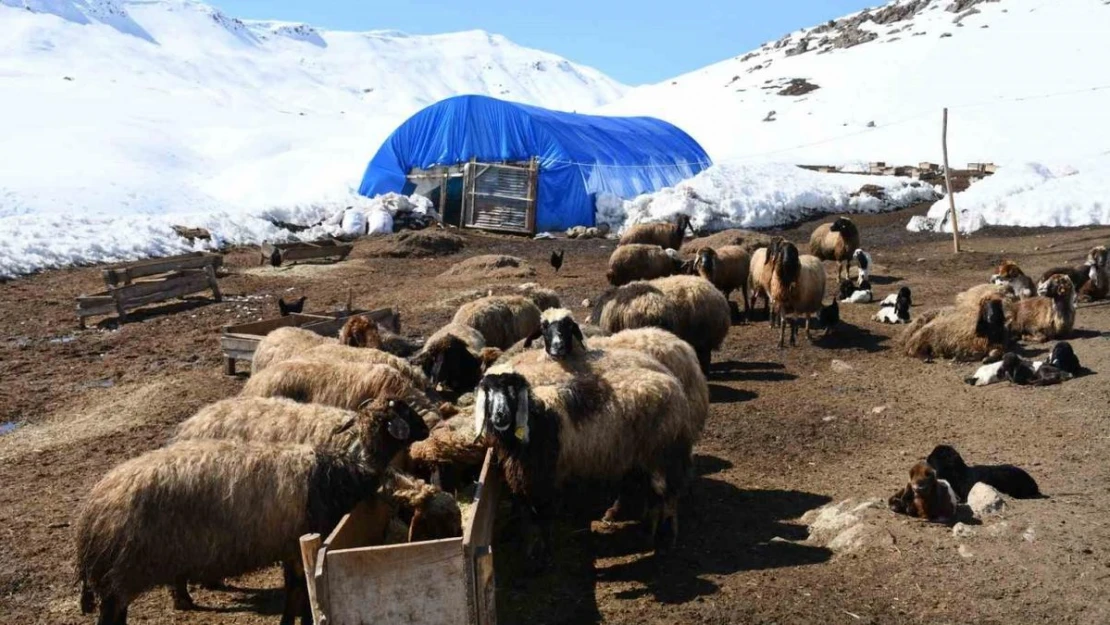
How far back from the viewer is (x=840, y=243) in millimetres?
21203

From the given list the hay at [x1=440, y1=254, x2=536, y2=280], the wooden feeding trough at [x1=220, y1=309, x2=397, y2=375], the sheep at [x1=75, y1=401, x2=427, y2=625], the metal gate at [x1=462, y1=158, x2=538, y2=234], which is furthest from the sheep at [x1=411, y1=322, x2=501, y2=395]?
Result: the metal gate at [x1=462, y1=158, x2=538, y2=234]

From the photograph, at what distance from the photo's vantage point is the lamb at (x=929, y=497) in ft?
23.1

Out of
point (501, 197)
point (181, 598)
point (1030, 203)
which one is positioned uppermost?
point (1030, 203)

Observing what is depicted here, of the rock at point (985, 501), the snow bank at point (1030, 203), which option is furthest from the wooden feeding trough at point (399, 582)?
the snow bank at point (1030, 203)

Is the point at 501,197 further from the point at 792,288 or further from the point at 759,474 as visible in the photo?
the point at 759,474

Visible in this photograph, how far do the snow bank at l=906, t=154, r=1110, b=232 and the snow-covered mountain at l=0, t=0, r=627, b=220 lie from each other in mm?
22186

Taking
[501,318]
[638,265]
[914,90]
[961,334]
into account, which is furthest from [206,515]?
[914,90]

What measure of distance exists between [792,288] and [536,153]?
20.4 metres

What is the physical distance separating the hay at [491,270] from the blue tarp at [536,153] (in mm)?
10107

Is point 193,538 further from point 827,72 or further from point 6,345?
point 827,72

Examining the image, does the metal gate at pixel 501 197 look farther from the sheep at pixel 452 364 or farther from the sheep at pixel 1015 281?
the sheep at pixel 452 364

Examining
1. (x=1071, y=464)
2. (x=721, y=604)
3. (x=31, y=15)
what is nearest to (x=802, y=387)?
(x=1071, y=464)

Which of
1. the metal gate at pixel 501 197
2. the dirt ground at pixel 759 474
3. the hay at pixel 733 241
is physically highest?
the metal gate at pixel 501 197

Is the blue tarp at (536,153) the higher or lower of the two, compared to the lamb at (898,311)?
higher
